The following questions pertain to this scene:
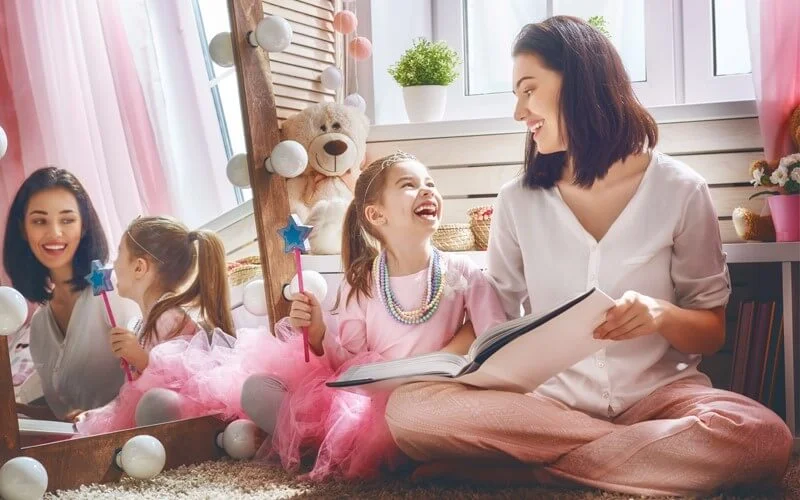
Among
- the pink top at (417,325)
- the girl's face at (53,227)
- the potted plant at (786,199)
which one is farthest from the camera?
the potted plant at (786,199)

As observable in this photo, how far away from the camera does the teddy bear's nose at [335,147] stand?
6.98ft

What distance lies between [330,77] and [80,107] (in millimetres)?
825

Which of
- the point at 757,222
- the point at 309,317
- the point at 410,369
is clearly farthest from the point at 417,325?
the point at 757,222

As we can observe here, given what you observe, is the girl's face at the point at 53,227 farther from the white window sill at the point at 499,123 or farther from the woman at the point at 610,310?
the white window sill at the point at 499,123

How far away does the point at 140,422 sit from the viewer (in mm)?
1629

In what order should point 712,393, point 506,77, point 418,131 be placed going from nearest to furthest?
point 712,393 → point 418,131 → point 506,77

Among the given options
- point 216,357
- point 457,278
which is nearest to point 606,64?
point 457,278

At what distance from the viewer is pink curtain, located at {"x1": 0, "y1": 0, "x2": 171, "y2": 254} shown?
1.41 meters

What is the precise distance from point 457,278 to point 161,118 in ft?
2.03

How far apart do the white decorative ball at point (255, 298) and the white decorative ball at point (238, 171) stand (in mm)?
208

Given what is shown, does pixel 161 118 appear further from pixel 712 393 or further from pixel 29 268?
A: pixel 712 393

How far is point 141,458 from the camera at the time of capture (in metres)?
1.51

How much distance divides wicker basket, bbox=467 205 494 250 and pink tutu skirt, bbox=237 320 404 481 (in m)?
0.48

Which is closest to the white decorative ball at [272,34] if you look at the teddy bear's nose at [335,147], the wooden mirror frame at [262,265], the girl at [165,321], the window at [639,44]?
the wooden mirror frame at [262,265]
